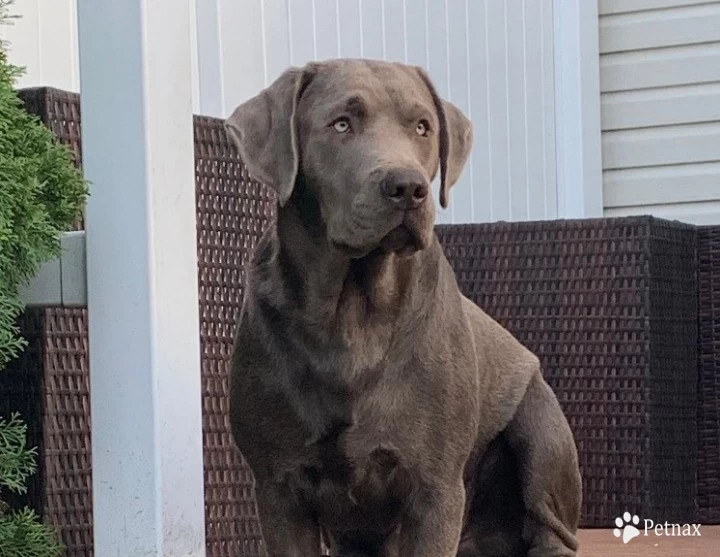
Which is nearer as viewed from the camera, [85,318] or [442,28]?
[85,318]

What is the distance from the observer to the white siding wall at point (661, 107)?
6.40 meters

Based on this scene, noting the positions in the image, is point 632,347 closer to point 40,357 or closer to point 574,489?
point 574,489

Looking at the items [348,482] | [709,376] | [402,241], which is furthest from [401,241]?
[709,376]

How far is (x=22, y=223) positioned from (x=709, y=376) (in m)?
2.53

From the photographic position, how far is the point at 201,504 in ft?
11.5

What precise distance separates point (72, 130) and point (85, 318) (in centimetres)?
45

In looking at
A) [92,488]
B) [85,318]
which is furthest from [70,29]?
[92,488]

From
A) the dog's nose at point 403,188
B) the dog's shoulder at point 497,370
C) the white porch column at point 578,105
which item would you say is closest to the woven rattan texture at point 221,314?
the dog's shoulder at point 497,370

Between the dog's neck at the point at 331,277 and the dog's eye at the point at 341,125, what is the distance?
15 centimetres

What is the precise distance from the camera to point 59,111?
3555 millimetres

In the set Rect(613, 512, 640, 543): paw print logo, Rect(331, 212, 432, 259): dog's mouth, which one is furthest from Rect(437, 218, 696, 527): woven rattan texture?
Rect(331, 212, 432, 259): dog's mouth

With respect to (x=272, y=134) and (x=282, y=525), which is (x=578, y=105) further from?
(x=282, y=525)

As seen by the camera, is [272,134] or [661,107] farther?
[661,107]

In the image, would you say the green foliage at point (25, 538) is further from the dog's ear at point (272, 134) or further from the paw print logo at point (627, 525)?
the paw print logo at point (627, 525)
